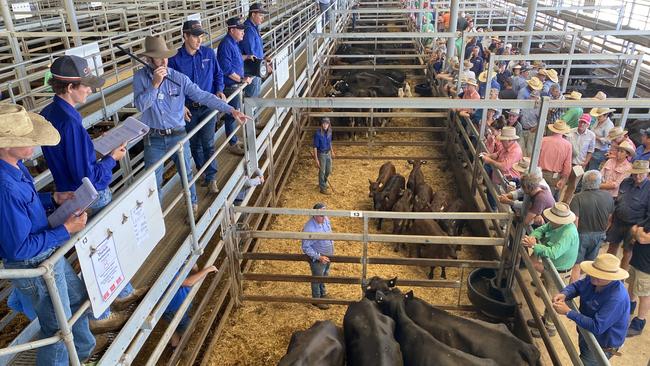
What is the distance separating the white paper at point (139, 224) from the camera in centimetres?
378

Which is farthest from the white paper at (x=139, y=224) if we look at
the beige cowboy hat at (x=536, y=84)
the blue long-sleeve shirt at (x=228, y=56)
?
the beige cowboy hat at (x=536, y=84)

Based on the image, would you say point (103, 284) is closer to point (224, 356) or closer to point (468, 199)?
point (224, 356)

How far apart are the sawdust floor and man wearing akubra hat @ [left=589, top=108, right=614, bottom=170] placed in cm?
310

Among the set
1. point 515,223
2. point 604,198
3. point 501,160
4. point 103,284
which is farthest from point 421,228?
point 103,284

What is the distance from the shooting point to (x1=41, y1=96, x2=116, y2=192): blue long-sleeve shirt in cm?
352

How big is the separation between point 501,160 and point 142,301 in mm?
6236

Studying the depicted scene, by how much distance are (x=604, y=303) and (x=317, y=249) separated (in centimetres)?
381

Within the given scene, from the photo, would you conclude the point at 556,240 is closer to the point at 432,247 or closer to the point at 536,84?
the point at 432,247

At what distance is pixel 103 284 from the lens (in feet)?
10.8

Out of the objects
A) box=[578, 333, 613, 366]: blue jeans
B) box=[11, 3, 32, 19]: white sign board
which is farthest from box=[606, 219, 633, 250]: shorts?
box=[11, 3, 32, 19]: white sign board

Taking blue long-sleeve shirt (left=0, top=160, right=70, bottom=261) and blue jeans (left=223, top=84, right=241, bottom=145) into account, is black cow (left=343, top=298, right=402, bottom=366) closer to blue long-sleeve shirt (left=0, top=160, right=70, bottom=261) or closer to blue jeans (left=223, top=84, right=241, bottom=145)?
blue jeans (left=223, top=84, right=241, bottom=145)

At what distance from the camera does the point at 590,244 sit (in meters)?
6.89

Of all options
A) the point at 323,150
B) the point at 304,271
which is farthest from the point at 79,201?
→ the point at 323,150

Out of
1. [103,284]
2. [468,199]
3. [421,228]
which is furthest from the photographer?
[468,199]
